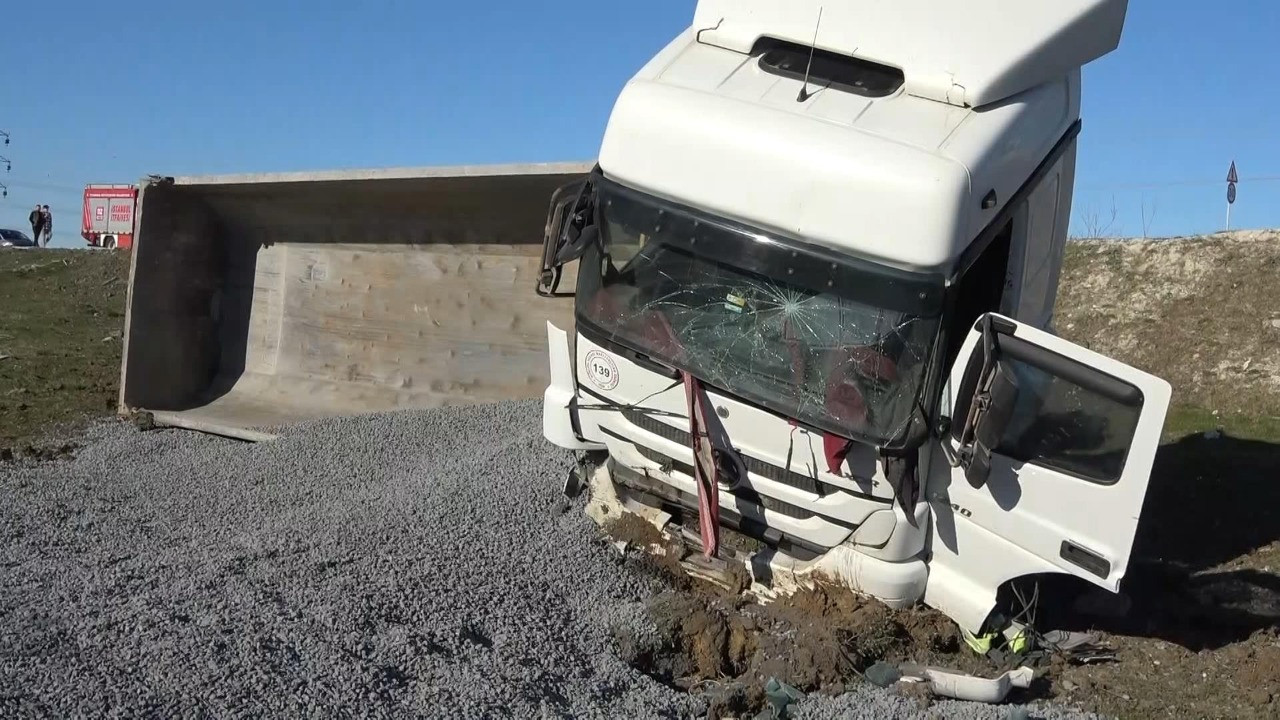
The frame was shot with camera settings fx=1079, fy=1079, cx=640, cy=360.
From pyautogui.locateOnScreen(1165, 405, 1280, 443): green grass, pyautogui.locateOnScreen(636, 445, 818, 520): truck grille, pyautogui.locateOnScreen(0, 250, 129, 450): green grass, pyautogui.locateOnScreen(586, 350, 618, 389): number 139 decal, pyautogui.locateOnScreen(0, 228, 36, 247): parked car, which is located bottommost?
pyautogui.locateOnScreen(0, 228, 36, 247): parked car

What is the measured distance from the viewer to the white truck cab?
14.6ft

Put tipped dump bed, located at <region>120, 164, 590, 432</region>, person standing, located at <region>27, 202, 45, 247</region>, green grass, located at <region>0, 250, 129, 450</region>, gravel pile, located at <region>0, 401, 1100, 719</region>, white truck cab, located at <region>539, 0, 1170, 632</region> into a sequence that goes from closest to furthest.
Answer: gravel pile, located at <region>0, 401, 1100, 719</region>
white truck cab, located at <region>539, 0, 1170, 632</region>
tipped dump bed, located at <region>120, 164, 590, 432</region>
green grass, located at <region>0, 250, 129, 450</region>
person standing, located at <region>27, 202, 45, 247</region>

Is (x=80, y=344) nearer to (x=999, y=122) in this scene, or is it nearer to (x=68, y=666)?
(x=68, y=666)

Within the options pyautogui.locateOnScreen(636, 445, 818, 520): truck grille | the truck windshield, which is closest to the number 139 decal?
the truck windshield

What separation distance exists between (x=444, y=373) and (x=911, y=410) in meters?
4.93

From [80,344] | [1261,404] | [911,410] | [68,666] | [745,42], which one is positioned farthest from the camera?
[80,344]

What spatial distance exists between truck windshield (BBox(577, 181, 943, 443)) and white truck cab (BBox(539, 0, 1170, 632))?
0.03 ft

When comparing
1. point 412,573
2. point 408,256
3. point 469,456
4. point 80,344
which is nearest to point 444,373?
point 408,256

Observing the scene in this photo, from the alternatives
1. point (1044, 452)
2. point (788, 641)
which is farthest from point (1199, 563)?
point (788, 641)

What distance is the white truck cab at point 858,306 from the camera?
4.44 metres

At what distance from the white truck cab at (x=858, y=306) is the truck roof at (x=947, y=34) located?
12mm

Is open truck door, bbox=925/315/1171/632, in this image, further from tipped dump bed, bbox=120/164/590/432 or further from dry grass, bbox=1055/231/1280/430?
dry grass, bbox=1055/231/1280/430

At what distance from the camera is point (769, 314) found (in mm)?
4773

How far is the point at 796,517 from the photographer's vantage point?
16.2ft
